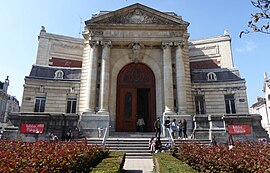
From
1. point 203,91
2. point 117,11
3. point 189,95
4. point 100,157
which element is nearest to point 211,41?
point 203,91

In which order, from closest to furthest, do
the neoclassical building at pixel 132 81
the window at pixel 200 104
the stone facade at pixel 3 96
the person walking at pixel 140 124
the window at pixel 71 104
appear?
the person walking at pixel 140 124, the neoclassical building at pixel 132 81, the window at pixel 71 104, the window at pixel 200 104, the stone facade at pixel 3 96

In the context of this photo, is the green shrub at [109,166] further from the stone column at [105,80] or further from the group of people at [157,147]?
the stone column at [105,80]

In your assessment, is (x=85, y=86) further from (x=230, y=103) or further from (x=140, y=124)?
(x=230, y=103)

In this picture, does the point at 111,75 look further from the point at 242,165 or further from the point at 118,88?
the point at 242,165

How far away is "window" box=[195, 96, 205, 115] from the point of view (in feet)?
82.6

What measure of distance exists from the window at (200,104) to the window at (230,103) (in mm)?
2709

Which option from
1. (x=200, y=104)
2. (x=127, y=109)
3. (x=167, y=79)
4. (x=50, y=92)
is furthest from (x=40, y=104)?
(x=200, y=104)

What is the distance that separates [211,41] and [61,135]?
29295mm

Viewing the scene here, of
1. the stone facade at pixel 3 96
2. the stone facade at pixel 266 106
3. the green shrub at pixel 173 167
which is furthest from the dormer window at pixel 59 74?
the stone facade at pixel 266 106

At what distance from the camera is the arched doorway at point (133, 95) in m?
21.3

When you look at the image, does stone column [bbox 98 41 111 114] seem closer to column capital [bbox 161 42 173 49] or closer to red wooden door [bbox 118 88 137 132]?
red wooden door [bbox 118 88 137 132]

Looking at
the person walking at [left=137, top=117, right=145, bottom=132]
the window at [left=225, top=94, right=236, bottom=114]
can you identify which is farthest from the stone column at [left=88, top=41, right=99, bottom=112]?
the window at [left=225, top=94, right=236, bottom=114]

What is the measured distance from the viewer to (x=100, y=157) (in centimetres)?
985

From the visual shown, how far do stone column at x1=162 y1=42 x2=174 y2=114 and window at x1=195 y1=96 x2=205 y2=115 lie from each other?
6.02m
